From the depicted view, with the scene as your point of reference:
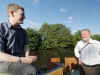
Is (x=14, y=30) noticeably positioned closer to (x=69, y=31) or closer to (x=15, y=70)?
(x=15, y=70)

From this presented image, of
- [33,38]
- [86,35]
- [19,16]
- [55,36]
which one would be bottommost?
[86,35]

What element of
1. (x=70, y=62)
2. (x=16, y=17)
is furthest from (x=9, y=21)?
(x=70, y=62)

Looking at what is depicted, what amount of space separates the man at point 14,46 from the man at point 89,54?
223 centimetres

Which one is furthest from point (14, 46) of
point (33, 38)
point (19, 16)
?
point (33, 38)

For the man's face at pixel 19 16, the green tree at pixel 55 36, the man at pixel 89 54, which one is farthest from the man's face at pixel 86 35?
the green tree at pixel 55 36

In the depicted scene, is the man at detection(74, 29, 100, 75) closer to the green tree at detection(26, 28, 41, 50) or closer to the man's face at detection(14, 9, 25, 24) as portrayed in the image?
the man's face at detection(14, 9, 25, 24)

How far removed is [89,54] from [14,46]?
2.54 m

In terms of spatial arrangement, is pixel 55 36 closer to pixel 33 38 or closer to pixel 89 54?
pixel 33 38

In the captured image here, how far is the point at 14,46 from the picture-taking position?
2299 mm

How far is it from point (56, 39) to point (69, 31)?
664 centimetres

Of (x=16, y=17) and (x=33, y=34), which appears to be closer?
(x=16, y=17)

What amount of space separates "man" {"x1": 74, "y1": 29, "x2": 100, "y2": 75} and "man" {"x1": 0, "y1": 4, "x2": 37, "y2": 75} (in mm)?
2233

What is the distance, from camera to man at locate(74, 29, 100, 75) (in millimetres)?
4285

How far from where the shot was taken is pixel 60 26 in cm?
6306
